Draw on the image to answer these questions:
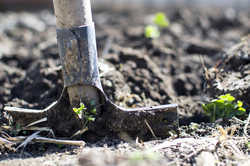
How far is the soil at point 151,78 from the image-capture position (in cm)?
170

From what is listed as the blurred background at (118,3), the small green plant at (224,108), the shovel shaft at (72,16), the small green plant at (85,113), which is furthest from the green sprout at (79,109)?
the blurred background at (118,3)

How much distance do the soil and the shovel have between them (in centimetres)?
9

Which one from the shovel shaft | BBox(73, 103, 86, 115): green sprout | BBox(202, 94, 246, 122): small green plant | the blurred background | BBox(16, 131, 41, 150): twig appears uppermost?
the blurred background

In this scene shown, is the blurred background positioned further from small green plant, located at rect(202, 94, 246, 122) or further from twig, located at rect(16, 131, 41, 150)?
twig, located at rect(16, 131, 41, 150)

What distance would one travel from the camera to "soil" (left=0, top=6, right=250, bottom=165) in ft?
5.58

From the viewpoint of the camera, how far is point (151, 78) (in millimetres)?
2621

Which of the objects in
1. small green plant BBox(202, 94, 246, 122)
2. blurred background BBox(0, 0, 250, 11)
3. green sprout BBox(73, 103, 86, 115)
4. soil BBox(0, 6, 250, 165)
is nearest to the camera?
soil BBox(0, 6, 250, 165)

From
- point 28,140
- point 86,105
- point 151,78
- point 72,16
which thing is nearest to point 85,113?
point 86,105

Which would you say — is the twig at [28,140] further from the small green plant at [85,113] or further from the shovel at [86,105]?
the small green plant at [85,113]

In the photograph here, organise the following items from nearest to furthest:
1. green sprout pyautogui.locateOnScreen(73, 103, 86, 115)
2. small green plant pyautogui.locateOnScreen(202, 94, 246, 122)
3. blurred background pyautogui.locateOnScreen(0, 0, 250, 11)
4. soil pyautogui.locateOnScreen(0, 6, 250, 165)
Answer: soil pyautogui.locateOnScreen(0, 6, 250, 165) → green sprout pyautogui.locateOnScreen(73, 103, 86, 115) → small green plant pyautogui.locateOnScreen(202, 94, 246, 122) → blurred background pyautogui.locateOnScreen(0, 0, 250, 11)

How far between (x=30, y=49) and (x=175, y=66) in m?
1.83

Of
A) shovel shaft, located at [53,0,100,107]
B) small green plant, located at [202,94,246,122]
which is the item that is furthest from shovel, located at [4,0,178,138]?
small green plant, located at [202,94,246,122]

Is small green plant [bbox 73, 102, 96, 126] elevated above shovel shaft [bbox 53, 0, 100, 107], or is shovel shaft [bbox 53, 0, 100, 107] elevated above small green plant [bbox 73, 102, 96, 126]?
shovel shaft [bbox 53, 0, 100, 107]

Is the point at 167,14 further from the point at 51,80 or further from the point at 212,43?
the point at 51,80
